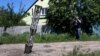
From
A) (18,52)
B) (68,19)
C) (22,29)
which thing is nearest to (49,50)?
(18,52)

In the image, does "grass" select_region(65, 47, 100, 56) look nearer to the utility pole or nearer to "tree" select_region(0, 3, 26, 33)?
the utility pole

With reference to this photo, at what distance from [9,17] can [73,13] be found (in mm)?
10402

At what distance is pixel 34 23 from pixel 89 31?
1097 inches

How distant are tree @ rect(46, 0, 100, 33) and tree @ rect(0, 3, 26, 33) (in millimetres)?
5056

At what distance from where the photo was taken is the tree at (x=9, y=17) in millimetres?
43456

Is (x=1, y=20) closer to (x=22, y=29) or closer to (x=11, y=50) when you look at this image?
(x=22, y=29)

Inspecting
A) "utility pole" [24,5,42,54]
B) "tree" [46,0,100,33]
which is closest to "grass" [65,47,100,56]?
"utility pole" [24,5,42,54]

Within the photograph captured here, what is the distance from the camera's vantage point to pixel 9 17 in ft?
148

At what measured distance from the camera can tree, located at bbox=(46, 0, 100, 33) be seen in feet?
127

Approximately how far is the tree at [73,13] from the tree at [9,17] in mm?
5056

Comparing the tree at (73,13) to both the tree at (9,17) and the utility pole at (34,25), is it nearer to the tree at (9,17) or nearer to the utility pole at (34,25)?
the tree at (9,17)

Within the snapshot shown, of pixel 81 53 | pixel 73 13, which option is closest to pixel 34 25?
pixel 81 53

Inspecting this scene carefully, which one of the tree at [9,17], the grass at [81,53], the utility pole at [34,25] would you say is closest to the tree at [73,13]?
the tree at [9,17]

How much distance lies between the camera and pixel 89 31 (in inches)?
1615
